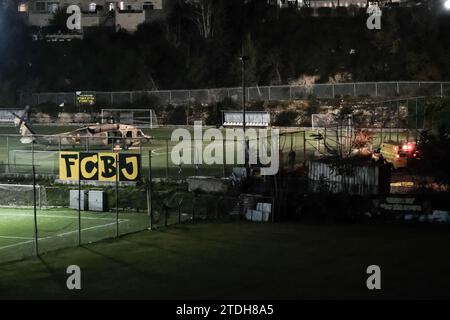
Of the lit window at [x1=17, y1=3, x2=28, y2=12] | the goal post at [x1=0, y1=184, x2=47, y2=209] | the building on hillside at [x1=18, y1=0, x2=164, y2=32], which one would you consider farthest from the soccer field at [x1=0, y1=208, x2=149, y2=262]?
the lit window at [x1=17, y1=3, x2=28, y2=12]

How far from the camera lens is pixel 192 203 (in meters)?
29.3

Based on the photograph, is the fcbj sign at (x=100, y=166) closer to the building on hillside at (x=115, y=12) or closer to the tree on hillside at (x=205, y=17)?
the tree on hillside at (x=205, y=17)

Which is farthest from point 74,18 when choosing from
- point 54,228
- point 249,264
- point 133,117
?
point 249,264

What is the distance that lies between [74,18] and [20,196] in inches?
2805

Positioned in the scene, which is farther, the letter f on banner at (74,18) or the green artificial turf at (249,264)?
the letter f on banner at (74,18)

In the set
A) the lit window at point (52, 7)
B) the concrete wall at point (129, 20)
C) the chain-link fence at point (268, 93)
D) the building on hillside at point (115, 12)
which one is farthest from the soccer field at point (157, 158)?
the lit window at point (52, 7)

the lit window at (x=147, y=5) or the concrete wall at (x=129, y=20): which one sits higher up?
the lit window at (x=147, y=5)

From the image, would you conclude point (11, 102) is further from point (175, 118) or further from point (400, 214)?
point (400, 214)

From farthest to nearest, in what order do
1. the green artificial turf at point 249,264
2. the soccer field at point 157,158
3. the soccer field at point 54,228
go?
the soccer field at point 157,158 < the soccer field at point 54,228 < the green artificial turf at point 249,264

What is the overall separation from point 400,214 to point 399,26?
224ft

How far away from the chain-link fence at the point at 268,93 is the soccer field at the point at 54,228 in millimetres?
44302

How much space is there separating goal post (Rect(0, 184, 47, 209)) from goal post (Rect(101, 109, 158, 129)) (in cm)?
3868

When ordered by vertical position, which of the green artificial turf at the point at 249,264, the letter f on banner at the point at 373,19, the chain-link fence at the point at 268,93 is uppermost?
the letter f on banner at the point at 373,19

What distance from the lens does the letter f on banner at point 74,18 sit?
100m
